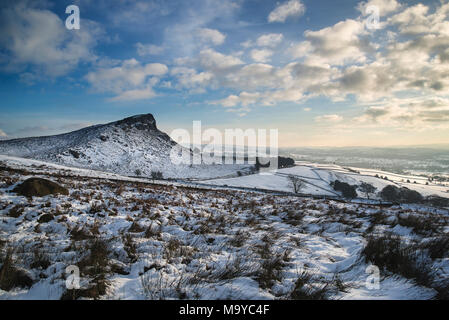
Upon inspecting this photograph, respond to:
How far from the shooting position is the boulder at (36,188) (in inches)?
296

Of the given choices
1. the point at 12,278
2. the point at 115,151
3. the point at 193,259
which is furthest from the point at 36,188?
the point at 115,151

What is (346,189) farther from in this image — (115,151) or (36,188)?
(115,151)

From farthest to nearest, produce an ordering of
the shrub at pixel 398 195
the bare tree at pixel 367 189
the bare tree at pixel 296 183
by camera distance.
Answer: the bare tree at pixel 367 189 < the shrub at pixel 398 195 < the bare tree at pixel 296 183

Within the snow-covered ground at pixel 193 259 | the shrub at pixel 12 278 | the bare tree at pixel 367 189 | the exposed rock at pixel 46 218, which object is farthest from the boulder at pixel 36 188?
the bare tree at pixel 367 189

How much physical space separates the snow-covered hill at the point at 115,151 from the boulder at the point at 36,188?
181 feet

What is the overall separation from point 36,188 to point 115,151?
75472 millimetres

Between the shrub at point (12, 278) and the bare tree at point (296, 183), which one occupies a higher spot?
the shrub at point (12, 278)

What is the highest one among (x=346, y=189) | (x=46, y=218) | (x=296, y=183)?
(x=46, y=218)

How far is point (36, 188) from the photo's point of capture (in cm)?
768

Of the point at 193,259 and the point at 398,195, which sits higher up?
the point at 193,259

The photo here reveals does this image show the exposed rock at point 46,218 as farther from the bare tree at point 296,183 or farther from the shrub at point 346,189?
the shrub at point 346,189

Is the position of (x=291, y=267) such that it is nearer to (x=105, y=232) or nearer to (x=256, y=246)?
Result: (x=256, y=246)
